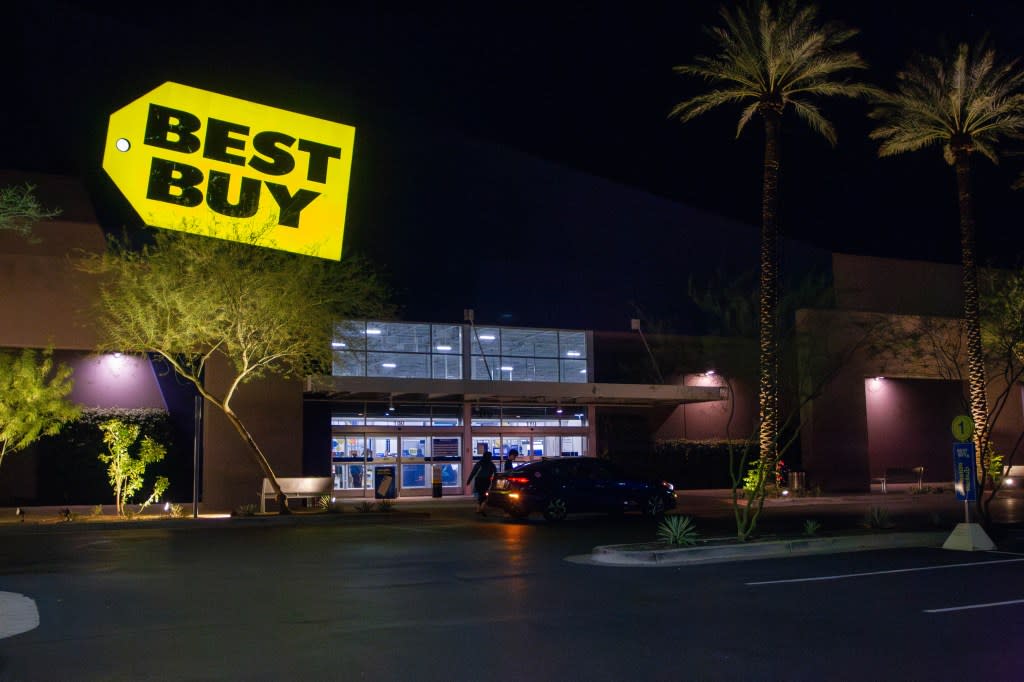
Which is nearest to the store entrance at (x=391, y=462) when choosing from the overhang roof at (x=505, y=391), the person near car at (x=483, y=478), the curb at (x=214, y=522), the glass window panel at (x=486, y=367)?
the overhang roof at (x=505, y=391)

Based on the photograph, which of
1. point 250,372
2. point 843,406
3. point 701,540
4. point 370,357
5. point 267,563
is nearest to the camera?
point 267,563

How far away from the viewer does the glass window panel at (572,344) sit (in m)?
36.5

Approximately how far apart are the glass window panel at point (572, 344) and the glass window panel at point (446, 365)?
14.3 feet

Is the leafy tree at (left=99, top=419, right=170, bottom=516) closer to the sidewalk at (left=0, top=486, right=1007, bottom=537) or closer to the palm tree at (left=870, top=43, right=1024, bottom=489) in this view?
the sidewalk at (left=0, top=486, right=1007, bottom=537)

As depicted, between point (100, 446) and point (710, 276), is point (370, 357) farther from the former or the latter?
point (710, 276)

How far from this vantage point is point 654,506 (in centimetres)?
2419

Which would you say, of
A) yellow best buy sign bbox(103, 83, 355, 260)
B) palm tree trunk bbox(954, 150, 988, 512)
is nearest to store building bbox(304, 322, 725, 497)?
yellow best buy sign bbox(103, 83, 355, 260)

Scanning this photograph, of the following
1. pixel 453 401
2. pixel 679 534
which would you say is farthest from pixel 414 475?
pixel 679 534

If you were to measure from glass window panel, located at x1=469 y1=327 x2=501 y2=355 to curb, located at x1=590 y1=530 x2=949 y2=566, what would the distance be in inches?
757

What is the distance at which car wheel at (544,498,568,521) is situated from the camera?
897 inches

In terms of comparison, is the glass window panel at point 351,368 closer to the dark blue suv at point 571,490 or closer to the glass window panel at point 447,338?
the glass window panel at point 447,338

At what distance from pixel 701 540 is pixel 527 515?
788cm

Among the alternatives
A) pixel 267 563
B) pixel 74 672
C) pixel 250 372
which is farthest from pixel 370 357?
pixel 74 672

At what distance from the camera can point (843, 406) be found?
125 ft
